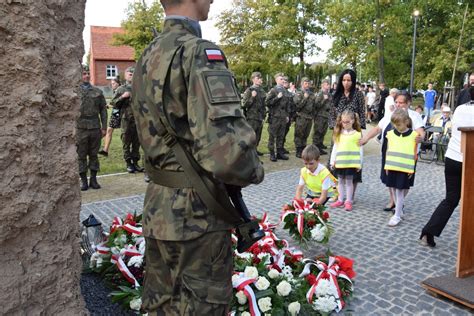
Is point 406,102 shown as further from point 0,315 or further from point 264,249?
point 0,315

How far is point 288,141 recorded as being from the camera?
14625 mm

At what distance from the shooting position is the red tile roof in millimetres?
51062

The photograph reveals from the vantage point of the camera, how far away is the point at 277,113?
36.6ft

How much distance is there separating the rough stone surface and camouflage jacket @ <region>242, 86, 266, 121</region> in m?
8.40

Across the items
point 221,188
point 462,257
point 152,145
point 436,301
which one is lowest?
point 436,301

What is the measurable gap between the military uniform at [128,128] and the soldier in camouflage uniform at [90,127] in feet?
2.57

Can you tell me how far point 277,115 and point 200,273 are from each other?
9354mm

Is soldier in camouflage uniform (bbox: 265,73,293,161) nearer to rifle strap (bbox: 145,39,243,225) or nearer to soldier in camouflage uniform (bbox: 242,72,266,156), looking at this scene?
soldier in camouflage uniform (bbox: 242,72,266,156)

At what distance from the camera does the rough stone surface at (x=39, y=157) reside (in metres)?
1.96

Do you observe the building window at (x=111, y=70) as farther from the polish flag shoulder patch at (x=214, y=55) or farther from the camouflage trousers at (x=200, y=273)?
the polish flag shoulder patch at (x=214, y=55)

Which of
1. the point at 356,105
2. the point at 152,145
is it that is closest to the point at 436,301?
the point at 152,145

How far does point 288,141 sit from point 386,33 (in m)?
14.1

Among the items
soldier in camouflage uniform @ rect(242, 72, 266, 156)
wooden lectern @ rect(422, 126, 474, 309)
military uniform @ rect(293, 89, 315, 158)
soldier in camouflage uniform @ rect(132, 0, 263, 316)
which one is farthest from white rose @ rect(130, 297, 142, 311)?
military uniform @ rect(293, 89, 315, 158)

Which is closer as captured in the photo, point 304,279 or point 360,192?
point 304,279
